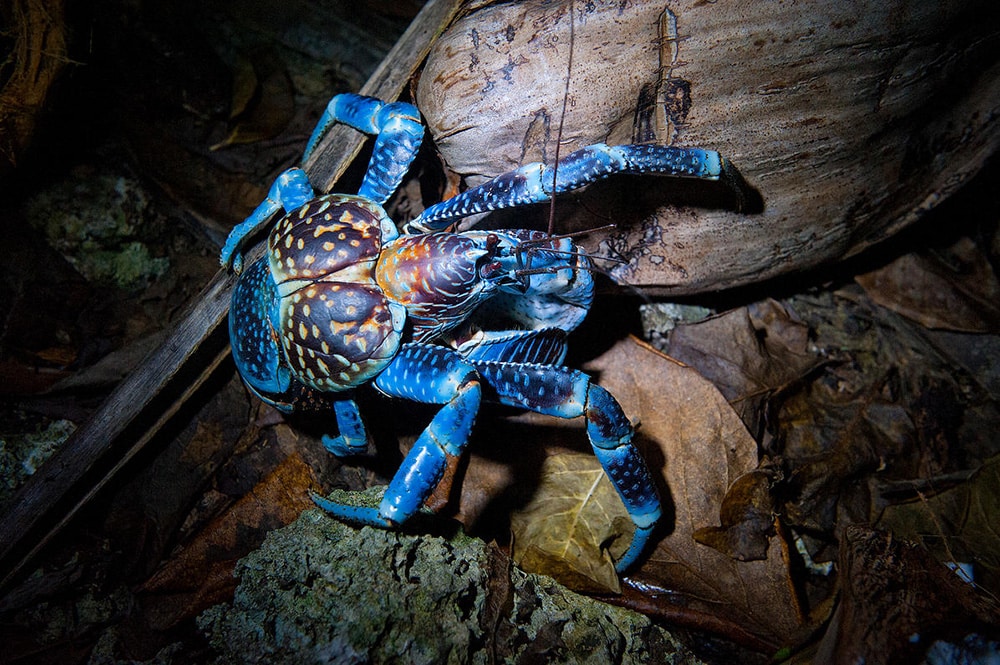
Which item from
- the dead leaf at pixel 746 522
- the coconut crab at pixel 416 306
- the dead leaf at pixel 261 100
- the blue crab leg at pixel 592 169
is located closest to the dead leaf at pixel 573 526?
the coconut crab at pixel 416 306

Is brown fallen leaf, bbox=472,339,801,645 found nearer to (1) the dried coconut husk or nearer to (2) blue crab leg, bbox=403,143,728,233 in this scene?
(2) blue crab leg, bbox=403,143,728,233

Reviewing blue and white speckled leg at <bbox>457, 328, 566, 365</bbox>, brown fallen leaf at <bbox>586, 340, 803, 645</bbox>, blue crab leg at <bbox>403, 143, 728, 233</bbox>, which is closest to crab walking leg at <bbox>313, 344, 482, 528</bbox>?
blue and white speckled leg at <bbox>457, 328, 566, 365</bbox>

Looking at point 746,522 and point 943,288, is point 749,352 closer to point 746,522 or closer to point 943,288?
point 746,522

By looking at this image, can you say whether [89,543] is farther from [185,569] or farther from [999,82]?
[999,82]

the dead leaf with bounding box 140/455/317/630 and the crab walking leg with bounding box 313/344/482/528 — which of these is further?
the dead leaf with bounding box 140/455/317/630

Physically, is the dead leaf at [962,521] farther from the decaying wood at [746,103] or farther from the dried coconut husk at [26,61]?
the dried coconut husk at [26,61]

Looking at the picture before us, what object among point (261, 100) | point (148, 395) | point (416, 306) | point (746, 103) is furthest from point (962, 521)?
point (261, 100)
